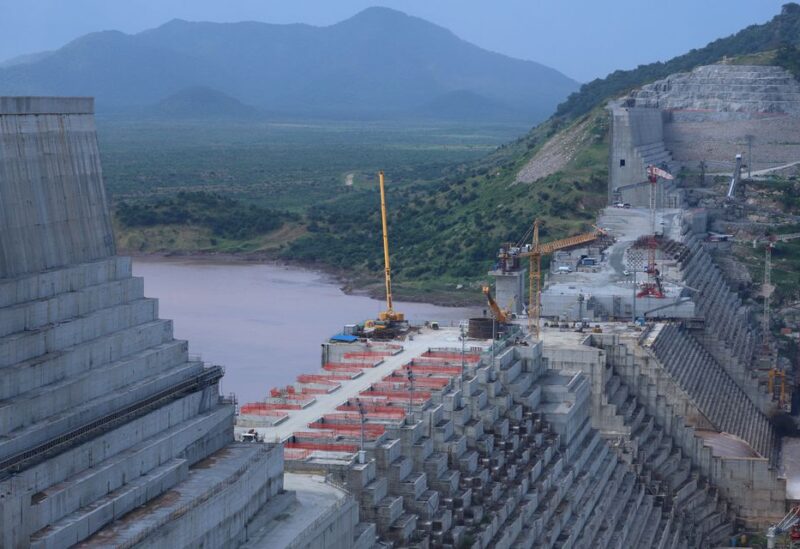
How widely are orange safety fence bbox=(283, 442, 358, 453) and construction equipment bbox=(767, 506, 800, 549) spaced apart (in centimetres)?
2096

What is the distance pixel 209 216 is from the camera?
13700cm

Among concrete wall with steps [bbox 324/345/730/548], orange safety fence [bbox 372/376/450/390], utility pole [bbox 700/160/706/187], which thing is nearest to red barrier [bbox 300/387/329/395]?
orange safety fence [bbox 372/376/450/390]

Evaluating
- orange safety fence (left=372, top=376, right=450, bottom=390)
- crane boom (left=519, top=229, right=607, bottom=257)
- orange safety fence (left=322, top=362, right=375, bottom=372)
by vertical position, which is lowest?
crane boom (left=519, top=229, right=607, bottom=257)

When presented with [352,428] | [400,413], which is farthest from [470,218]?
[352,428]

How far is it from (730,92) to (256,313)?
149 feet

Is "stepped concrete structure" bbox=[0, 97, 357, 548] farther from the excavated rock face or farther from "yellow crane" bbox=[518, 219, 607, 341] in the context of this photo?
the excavated rock face

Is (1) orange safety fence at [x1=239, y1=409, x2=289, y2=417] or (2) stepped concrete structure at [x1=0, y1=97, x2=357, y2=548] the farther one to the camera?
(1) orange safety fence at [x1=239, y1=409, x2=289, y2=417]

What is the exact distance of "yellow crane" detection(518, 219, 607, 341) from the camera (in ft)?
233

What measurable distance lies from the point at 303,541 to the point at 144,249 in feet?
311

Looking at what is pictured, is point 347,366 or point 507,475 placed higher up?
point 347,366

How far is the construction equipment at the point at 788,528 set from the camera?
60.2m

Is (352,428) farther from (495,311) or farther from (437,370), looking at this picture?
(495,311)

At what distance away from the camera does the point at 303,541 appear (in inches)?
1439

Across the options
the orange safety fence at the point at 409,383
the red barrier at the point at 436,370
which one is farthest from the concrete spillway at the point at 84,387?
the red barrier at the point at 436,370
